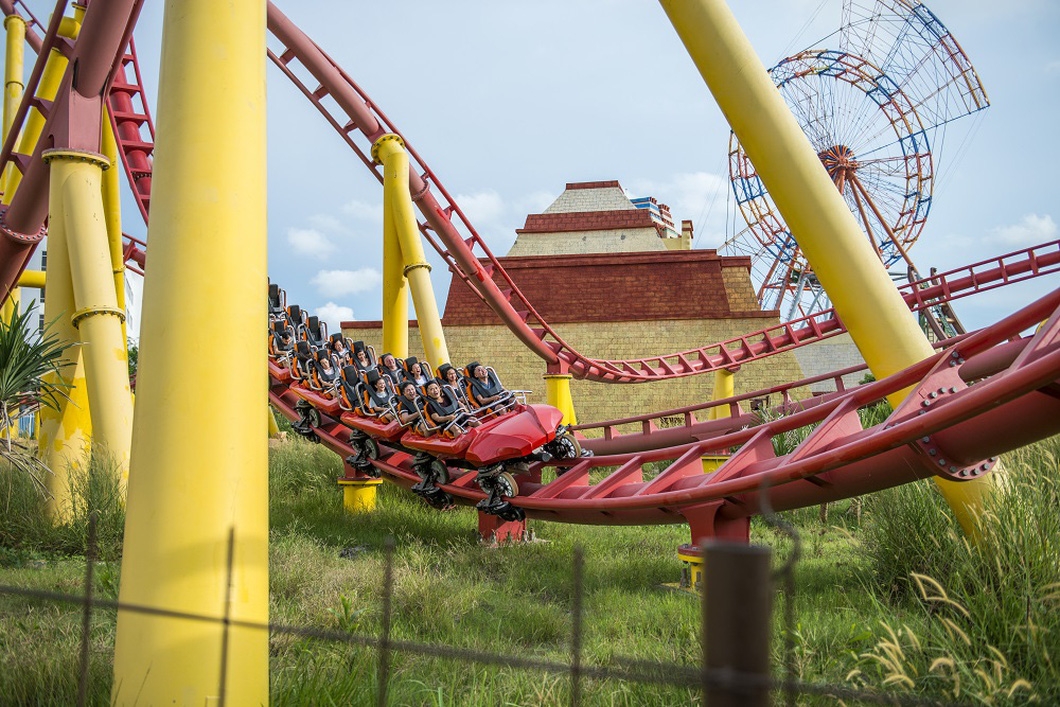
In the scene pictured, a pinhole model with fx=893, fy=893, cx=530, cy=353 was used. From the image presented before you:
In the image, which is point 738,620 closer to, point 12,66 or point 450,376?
point 450,376

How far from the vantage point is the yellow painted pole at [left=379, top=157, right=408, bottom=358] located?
29.9 ft

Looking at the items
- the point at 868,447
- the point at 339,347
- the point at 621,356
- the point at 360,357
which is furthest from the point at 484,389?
the point at 621,356

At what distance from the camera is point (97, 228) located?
20.0 ft

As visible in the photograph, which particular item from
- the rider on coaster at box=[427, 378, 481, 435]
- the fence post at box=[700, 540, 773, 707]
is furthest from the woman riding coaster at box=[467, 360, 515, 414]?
the fence post at box=[700, 540, 773, 707]

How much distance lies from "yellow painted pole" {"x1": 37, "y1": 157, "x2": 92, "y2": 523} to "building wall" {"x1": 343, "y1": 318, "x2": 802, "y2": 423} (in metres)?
11.6

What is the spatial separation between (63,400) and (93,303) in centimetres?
109

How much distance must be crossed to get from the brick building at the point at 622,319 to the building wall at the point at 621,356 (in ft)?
0.07

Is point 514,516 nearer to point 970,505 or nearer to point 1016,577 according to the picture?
point 970,505

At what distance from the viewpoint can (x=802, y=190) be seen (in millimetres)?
4488

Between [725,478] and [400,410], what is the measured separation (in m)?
2.94

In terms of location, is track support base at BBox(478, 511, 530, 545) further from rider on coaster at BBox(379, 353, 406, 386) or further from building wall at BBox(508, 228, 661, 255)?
building wall at BBox(508, 228, 661, 255)

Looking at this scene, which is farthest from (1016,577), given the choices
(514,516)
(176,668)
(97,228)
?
(97,228)

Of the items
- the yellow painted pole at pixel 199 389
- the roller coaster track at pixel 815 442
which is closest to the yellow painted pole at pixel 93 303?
the roller coaster track at pixel 815 442

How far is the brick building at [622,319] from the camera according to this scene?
697 inches
